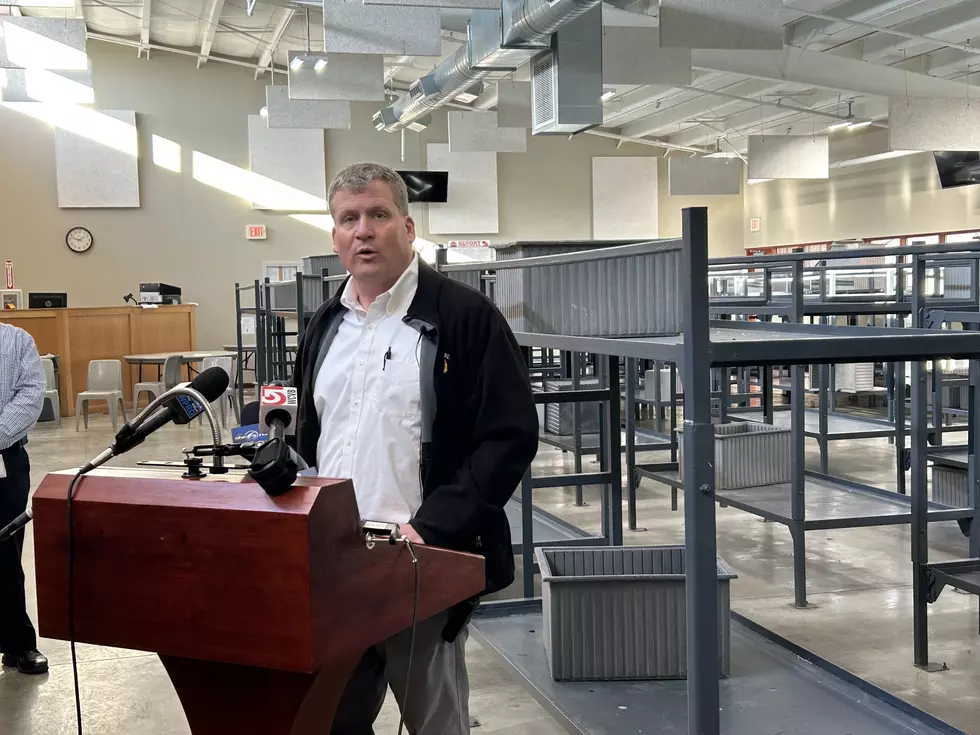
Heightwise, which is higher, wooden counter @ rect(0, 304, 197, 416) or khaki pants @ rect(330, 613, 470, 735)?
wooden counter @ rect(0, 304, 197, 416)

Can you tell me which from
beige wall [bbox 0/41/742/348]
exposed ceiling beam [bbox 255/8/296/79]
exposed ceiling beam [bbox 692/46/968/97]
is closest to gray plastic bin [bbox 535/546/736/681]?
exposed ceiling beam [bbox 692/46/968/97]

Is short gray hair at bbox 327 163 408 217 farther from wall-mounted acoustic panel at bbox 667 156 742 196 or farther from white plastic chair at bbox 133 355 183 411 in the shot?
wall-mounted acoustic panel at bbox 667 156 742 196

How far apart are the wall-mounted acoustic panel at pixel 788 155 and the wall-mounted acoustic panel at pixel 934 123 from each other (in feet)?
9.28

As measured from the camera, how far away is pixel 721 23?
630 centimetres

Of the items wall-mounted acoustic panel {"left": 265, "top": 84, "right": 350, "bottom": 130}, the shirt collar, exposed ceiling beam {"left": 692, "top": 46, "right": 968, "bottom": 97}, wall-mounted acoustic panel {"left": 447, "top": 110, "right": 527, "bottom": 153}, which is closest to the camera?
the shirt collar

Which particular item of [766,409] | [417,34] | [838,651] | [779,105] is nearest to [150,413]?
[838,651]

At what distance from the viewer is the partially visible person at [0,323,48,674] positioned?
3326 millimetres

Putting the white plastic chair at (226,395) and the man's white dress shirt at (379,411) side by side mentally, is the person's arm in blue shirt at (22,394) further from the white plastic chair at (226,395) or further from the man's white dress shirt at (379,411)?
the white plastic chair at (226,395)

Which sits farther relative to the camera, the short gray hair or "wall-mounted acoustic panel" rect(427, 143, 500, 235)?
"wall-mounted acoustic panel" rect(427, 143, 500, 235)

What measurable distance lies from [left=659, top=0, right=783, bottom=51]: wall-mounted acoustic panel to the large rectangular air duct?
2.95 feet

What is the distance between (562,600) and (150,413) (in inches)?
74.8

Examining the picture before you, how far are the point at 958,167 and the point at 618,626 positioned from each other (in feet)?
35.8

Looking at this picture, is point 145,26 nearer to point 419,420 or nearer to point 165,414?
point 419,420

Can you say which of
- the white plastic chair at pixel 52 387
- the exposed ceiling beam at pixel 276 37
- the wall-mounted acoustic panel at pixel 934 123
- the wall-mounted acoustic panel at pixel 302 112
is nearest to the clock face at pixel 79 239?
the white plastic chair at pixel 52 387
